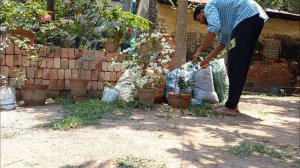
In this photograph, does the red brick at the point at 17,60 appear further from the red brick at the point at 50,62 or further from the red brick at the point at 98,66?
the red brick at the point at 98,66

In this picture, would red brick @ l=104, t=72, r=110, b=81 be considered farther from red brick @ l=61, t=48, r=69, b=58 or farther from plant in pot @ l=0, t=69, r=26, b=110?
plant in pot @ l=0, t=69, r=26, b=110

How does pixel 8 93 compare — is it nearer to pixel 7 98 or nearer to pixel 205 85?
pixel 7 98

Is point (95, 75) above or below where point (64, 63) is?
below

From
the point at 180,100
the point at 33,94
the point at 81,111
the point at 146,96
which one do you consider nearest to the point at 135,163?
the point at 81,111

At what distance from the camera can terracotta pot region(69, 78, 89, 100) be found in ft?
17.0

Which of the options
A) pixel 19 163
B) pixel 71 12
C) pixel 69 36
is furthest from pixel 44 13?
pixel 19 163

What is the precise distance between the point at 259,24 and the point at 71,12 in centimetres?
338

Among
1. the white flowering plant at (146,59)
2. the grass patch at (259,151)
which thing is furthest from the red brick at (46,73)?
the grass patch at (259,151)

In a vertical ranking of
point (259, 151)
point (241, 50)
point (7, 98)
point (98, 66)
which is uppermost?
point (241, 50)

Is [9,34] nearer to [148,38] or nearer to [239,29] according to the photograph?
[148,38]

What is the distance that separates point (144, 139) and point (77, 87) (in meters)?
2.30

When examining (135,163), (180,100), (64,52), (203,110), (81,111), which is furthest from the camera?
(64,52)

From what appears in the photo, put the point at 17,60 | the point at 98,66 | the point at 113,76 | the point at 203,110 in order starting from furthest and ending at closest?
the point at 113,76 → the point at 98,66 → the point at 17,60 → the point at 203,110

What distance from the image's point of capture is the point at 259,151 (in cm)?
297
